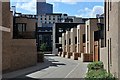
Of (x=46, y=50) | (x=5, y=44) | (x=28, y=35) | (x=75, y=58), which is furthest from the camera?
(x=46, y=50)

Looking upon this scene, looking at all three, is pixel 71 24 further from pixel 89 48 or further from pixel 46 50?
pixel 89 48

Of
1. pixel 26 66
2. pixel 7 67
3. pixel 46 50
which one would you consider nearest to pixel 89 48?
pixel 26 66

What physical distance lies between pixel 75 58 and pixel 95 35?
15.3 metres

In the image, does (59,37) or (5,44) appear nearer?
(5,44)

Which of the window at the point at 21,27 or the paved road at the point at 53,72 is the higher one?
the window at the point at 21,27

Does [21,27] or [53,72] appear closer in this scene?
[53,72]

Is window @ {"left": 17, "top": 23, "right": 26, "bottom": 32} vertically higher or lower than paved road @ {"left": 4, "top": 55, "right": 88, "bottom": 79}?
higher

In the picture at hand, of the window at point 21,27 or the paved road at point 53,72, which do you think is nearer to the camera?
the paved road at point 53,72

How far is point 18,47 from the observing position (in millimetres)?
34531

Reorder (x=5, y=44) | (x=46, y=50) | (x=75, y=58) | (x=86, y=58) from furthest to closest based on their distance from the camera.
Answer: (x=46, y=50) → (x=75, y=58) → (x=86, y=58) → (x=5, y=44)

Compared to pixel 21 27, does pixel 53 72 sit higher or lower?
lower

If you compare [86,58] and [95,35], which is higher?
[95,35]

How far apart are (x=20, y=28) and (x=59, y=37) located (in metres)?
60.4

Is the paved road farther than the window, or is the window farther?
the window
